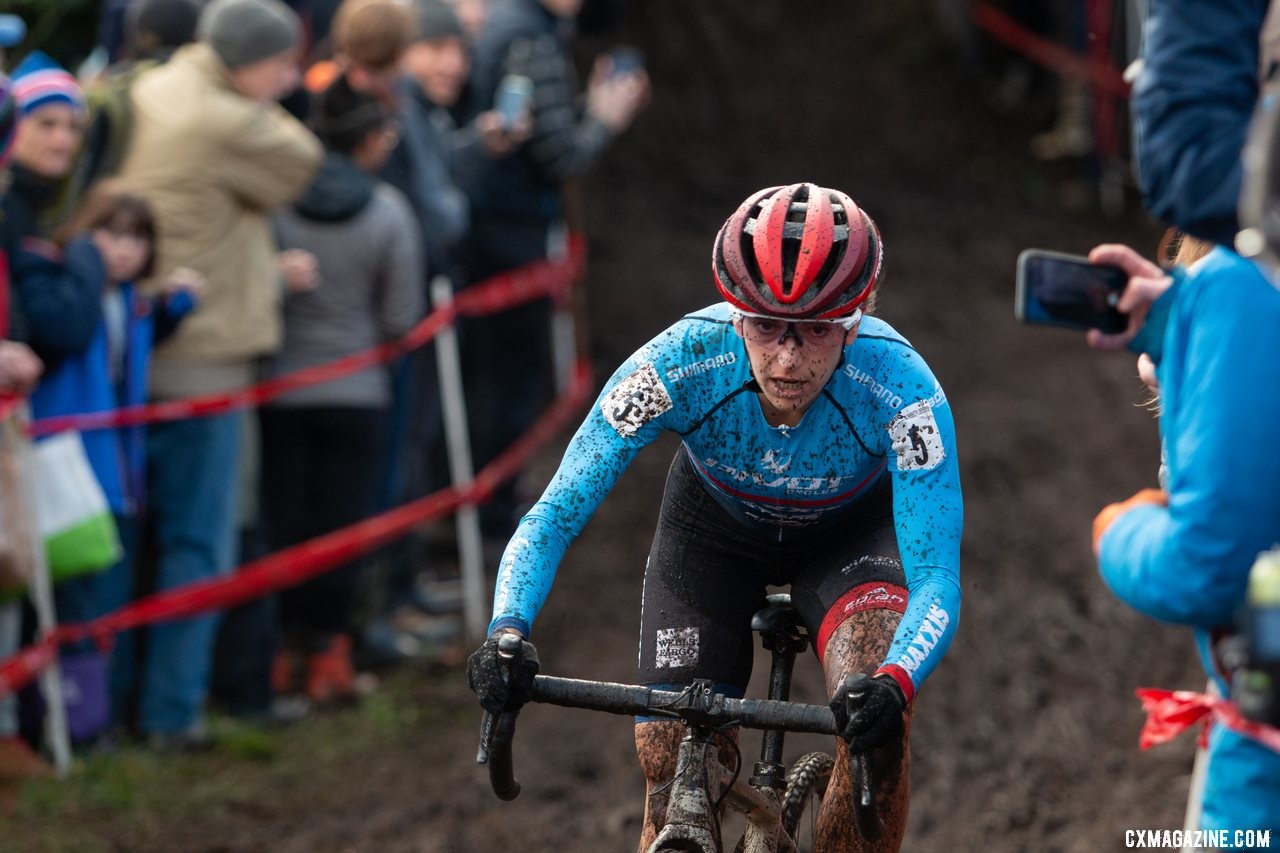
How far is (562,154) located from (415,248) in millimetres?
1738

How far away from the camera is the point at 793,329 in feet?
14.6

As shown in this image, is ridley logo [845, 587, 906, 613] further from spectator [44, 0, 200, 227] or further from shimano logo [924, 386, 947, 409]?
spectator [44, 0, 200, 227]

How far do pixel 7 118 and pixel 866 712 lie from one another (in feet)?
14.0

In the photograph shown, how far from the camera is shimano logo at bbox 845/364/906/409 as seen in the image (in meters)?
4.64

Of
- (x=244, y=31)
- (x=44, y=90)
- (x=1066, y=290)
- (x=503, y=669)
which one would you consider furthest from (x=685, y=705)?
(x=244, y=31)

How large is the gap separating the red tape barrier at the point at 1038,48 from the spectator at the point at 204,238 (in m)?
11.0

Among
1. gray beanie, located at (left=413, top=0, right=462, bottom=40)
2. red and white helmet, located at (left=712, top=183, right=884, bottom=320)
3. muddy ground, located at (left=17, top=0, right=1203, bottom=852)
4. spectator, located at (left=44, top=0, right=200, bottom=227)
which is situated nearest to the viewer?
red and white helmet, located at (left=712, top=183, right=884, bottom=320)

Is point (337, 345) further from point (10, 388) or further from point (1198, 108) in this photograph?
point (1198, 108)

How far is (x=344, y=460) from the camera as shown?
Answer: 28.1 feet

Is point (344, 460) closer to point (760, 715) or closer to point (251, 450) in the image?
point (251, 450)

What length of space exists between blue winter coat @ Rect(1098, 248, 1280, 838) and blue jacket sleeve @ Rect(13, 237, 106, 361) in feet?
15.6

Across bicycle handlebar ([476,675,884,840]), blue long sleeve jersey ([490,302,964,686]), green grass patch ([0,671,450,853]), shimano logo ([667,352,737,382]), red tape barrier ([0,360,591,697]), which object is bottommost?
green grass patch ([0,671,450,853])

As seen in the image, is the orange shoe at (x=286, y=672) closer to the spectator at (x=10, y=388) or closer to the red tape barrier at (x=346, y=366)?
the red tape barrier at (x=346, y=366)

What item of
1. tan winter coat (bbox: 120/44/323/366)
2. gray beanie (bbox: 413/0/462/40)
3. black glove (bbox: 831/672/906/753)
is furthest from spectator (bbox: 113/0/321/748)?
black glove (bbox: 831/672/906/753)
